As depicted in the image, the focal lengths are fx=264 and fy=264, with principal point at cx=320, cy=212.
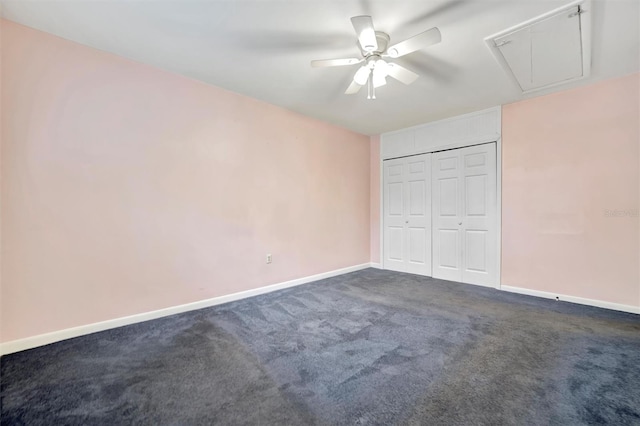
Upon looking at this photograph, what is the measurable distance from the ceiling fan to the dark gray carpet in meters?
2.27

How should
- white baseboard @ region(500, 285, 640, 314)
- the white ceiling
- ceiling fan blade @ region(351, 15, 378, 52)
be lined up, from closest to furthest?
ceiling fan blade @ region(351, 15, 378, 52)
the white ceiling
white baseboard @ region(500, 285, 640, 314)

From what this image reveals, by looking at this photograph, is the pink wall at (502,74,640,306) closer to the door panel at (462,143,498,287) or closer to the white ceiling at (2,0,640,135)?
the door panel at (462,143,498,287)

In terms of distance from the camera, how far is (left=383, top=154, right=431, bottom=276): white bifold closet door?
4460 mm

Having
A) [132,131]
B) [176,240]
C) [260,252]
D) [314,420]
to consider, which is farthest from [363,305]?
[132,131]

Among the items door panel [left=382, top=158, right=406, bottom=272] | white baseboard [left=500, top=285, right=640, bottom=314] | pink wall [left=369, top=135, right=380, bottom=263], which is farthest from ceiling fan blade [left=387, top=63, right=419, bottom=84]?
white baseboard [left=500, top=285, right=640, bottom=314]

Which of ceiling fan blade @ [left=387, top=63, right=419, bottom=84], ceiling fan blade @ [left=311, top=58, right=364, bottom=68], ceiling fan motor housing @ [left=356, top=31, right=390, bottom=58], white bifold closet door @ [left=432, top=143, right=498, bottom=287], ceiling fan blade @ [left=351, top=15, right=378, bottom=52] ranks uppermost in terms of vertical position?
ceiling fan motor housing @ [left=356, top=31, right=390, bottom=58]

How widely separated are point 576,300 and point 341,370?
3.14 m

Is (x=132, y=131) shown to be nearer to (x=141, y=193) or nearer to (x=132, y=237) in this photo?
(x=141, y=193)

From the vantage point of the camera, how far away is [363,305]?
307cm

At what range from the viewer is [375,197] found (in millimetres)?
5164

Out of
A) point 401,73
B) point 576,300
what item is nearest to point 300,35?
point 401,73

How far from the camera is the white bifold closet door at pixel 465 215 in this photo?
12.4 feet

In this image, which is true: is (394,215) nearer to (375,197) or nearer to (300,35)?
(375,197)

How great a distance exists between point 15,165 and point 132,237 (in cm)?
97
